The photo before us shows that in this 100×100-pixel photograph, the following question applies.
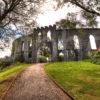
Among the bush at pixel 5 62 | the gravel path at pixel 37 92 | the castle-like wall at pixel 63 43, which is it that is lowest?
the gravel path at pixel 37 92

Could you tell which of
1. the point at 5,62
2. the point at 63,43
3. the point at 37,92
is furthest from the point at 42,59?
the point at 37,92

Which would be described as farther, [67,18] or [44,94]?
[67,18]

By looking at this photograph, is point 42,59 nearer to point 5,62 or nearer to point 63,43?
point 63,43

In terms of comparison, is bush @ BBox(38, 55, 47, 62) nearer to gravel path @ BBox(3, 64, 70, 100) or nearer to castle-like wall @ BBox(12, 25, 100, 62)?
castle-like wall @ BBox(12, 25, 100, 62)

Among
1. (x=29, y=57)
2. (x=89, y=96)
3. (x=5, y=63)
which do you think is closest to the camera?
(x=89, y=96)

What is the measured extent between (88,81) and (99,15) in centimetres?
693

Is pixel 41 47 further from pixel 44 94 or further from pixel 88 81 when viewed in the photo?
pixel 44 94

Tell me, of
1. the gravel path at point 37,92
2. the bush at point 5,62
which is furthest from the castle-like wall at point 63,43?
the gravel path at point 37,92

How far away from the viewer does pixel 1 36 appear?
27.9 meters

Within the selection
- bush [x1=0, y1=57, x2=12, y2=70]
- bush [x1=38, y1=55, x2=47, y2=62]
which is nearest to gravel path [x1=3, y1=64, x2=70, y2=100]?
bush [x1=0, y1=57, x2=12, y2=70]

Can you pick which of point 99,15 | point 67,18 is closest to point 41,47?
point 67,18

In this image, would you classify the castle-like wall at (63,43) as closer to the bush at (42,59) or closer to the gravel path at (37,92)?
the bush at (42,59)

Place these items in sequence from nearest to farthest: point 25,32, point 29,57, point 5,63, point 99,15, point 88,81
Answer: point 88,81
point 99,15
point 25,32
point 5,63
point 29,57

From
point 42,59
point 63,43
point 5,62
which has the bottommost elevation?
point 5,62
